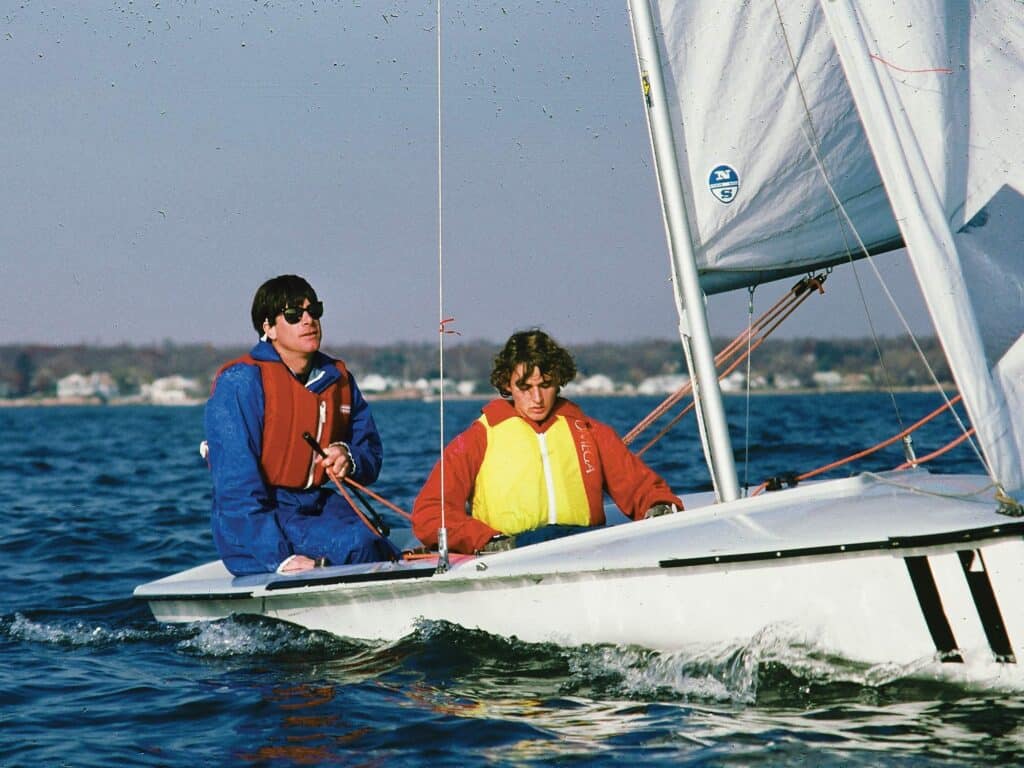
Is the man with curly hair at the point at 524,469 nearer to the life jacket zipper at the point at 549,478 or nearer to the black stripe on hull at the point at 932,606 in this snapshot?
the life jacket zipper at the point at 549,478

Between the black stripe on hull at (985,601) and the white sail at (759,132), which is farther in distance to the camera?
the white sail at (759,132)

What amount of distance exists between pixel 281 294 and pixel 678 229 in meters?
1.79

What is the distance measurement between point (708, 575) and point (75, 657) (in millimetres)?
2903

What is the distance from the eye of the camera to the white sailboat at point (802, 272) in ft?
13.5

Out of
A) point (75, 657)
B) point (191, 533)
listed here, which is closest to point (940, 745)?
point (75, 657)

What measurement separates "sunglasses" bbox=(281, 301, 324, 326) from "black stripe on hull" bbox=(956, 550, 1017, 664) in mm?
2887

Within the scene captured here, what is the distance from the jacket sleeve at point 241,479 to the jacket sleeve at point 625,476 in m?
1.41

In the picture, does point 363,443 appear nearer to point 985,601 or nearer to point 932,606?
point 932,606

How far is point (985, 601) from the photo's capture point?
13.0ft

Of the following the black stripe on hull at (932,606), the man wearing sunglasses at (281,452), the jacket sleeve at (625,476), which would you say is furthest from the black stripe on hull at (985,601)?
the man wearing sunglasses at (281,452)

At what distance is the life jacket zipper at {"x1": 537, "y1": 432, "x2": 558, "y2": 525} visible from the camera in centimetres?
532

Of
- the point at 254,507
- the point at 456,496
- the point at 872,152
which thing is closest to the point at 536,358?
the point at 456,496

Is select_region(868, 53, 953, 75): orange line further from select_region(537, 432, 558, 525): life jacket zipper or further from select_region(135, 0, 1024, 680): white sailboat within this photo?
select_region(537, 432, 558, 525): life jacket zipper

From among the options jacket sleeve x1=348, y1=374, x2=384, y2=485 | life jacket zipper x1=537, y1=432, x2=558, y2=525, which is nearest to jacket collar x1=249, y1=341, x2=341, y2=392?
jacket sleeve x1=348, y1=374, x2=384, y2=485
